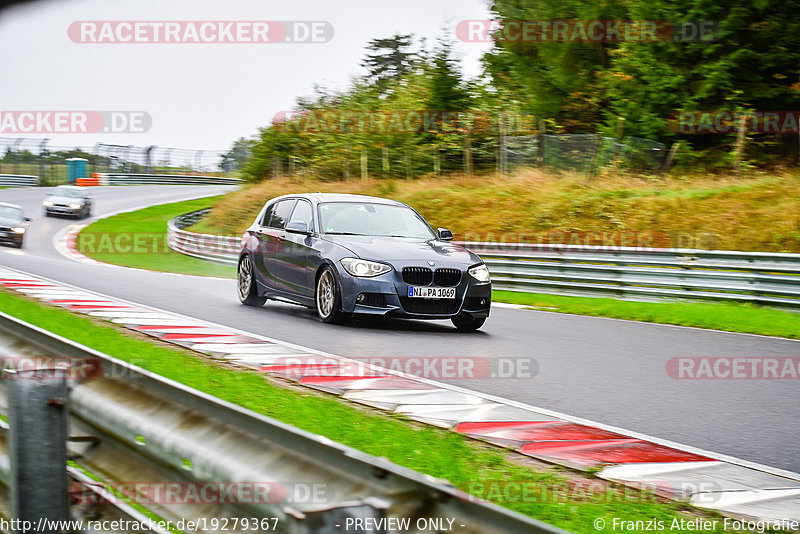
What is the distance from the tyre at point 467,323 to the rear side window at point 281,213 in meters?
2.94

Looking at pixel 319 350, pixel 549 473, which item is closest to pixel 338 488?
pixel 549 473

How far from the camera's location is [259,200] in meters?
37.2

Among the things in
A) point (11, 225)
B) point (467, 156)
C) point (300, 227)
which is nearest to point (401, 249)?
point (300, 227)

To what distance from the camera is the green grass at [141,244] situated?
25516 mm

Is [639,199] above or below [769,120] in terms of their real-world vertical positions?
below

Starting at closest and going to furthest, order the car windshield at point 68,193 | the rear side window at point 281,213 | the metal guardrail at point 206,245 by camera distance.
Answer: the rear side window at point 281,213 → the metal guardrail at point 206,245 → the car windshield at point 68,193

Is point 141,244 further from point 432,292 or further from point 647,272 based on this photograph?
point 432,292

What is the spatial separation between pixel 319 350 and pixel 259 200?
95.3 ft

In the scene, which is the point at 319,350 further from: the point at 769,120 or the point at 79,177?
the point at 79,177

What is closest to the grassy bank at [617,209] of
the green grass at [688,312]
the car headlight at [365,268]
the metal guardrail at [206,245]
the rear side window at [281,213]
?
the green grass at [688,312]

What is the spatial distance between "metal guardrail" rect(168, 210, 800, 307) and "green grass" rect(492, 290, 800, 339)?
288 millimetres

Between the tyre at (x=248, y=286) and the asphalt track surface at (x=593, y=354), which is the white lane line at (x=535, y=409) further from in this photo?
the tyre at (x=248, y=286)

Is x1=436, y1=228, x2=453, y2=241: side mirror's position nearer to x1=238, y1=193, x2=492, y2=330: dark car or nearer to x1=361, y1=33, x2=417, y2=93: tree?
x1=238, y1=193, x2=492, y2=330: dark car

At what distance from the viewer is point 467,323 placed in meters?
11.3
